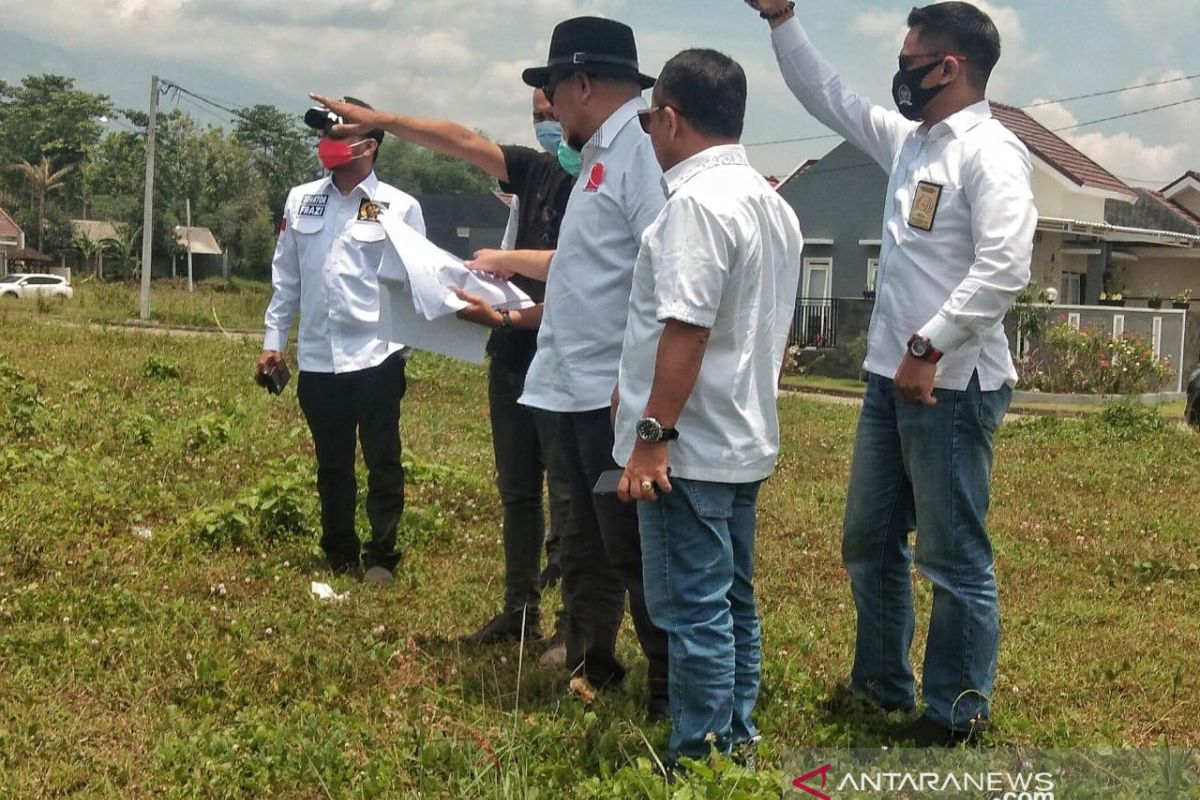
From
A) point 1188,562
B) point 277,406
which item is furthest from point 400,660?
point 277,406

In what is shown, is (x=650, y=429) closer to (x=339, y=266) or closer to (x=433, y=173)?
(x=339, y=266)

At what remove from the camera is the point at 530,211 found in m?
4.43

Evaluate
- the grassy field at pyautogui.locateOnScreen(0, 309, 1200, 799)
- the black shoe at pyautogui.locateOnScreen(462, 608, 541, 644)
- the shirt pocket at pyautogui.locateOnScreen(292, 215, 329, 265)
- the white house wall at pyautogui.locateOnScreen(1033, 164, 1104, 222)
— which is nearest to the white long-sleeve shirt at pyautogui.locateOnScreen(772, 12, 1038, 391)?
the grassy field at pyautogui.locateOnScreen(0, 309, 1200, 799)

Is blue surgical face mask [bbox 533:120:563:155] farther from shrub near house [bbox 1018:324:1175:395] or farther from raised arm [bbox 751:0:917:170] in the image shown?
shrub near house [bbox 1018:324:1175:395]

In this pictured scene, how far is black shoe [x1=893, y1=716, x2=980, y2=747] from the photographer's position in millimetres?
3576

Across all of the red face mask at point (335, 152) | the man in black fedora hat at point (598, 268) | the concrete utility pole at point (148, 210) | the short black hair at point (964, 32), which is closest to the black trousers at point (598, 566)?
the man in black fedora hat at point (598, 268)

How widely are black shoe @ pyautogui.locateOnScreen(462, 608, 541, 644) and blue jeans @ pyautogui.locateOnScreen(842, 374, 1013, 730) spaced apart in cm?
135

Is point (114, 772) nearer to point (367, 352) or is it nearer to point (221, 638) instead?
point (221, 638)

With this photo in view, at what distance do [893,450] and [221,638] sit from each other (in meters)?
2.49

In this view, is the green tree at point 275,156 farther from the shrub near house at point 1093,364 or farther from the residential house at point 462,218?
the shrub near house at point 1093,364

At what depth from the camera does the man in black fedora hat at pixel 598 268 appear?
11.9 ft

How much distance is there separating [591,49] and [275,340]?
101 inches

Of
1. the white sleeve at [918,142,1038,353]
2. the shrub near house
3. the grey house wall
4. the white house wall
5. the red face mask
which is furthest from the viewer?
the grey house wall

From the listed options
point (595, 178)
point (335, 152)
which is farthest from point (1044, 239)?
point (595, 178)
